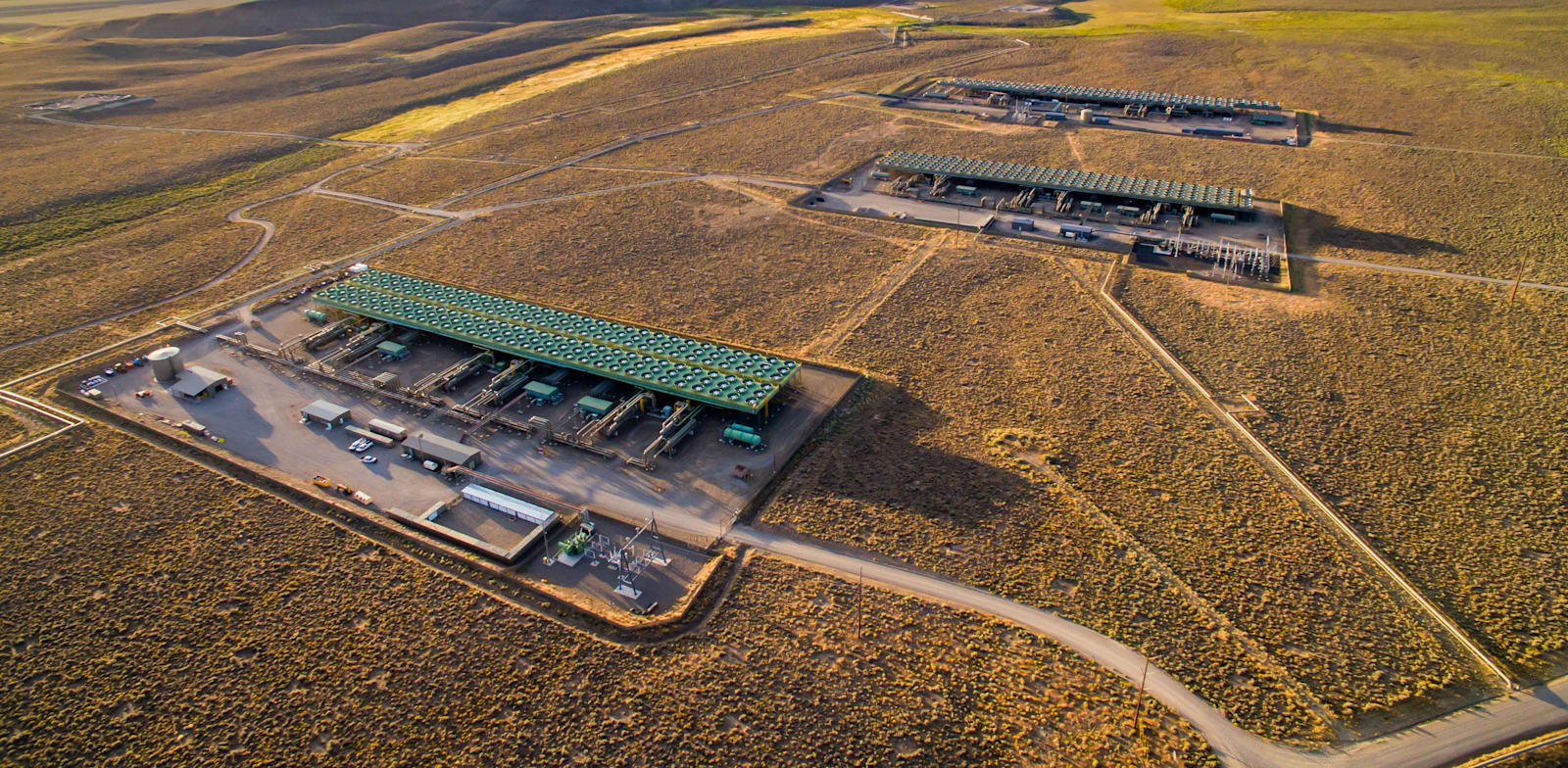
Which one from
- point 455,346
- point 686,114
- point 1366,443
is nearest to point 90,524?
point 455,346

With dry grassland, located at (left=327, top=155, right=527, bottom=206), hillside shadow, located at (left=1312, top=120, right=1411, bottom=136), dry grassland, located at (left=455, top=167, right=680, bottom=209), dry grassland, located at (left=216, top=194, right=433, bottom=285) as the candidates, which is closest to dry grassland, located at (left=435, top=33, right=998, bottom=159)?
dry grassland, located at (left=327, top=155, right=527, bottom=206)

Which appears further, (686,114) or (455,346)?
(686,114)

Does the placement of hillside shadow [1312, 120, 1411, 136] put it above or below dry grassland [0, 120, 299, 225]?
below

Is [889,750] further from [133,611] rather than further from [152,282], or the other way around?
[152,282]

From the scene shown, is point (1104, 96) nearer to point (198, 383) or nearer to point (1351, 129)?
point (1351, 129)

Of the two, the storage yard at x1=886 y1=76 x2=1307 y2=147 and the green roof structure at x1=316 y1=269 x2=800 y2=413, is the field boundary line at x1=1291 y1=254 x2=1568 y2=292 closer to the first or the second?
the storage yard at x1=886 y1=76 x2=1307 y2=147

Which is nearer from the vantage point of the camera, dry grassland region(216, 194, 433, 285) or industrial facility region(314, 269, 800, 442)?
industrial facility region(314, 269, 800, 442)

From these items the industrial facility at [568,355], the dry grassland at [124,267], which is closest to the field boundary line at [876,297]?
the industrial facility at [568,355]

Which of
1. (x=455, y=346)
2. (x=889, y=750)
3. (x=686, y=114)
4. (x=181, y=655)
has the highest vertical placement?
(x=686, y=114)
